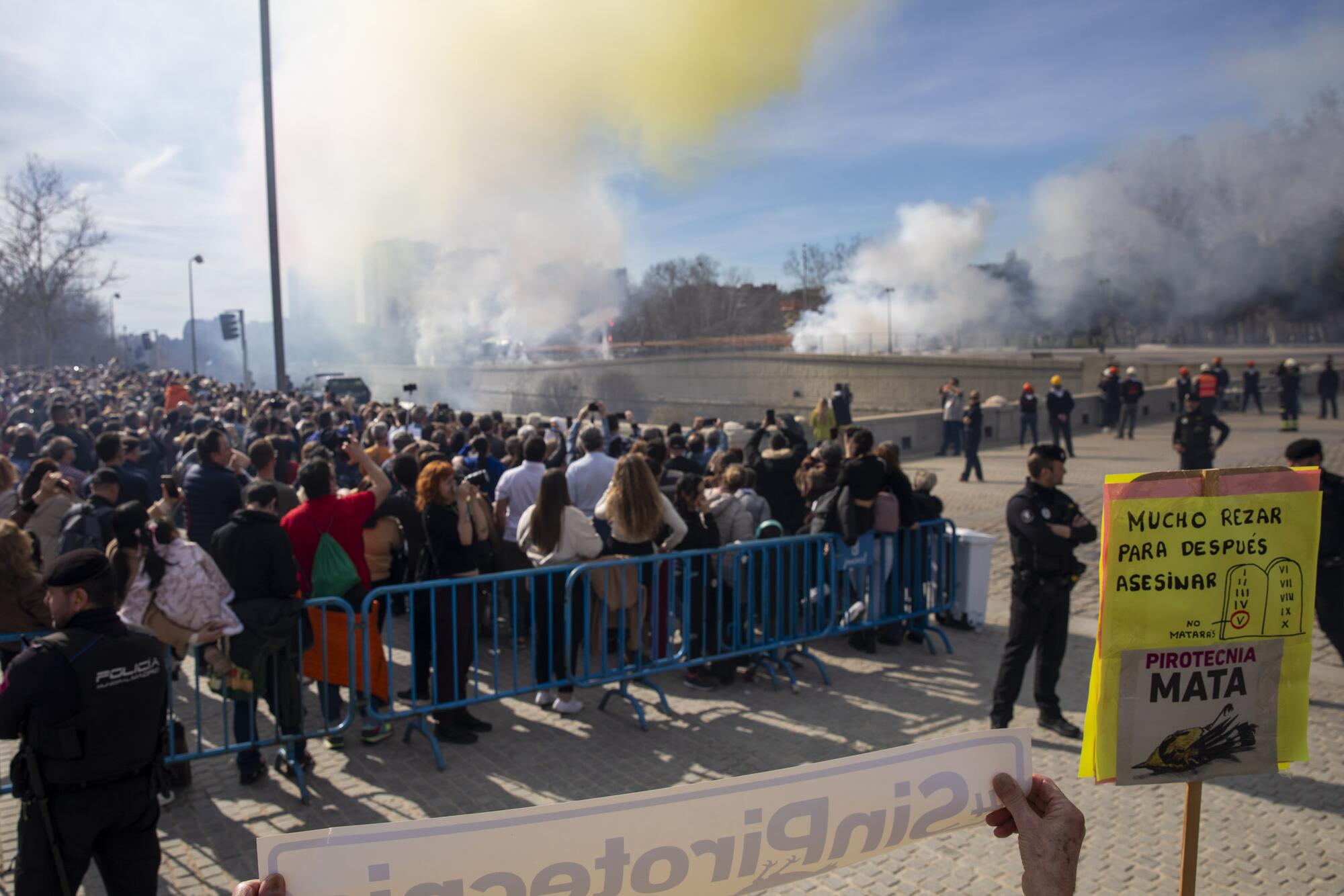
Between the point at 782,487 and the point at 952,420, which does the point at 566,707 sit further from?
the point at 952,420

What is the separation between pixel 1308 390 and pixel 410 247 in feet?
261

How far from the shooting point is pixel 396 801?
5039 millimetres

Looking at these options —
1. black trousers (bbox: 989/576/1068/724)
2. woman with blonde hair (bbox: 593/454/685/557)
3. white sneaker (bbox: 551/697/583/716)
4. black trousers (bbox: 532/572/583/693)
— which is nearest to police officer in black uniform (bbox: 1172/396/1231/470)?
black trousers (bbox: 989/576/1068/724)

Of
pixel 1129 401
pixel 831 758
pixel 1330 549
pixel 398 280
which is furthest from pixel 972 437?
pixel 398 280

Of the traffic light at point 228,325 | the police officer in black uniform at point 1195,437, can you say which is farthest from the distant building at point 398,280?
the police officer in black uniform at point 1195,437

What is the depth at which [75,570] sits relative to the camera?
10.7ft

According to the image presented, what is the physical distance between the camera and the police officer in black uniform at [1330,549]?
5.96 metres

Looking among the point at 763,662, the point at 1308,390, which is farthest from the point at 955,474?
the point at 1308,390

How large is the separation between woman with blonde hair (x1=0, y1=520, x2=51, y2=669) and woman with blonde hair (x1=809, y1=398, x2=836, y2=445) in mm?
13311

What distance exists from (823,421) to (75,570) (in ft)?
47.1

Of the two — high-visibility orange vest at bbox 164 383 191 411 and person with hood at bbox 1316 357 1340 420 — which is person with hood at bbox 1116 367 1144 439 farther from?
high-visibility orange vest at bbox 164 383 191 411

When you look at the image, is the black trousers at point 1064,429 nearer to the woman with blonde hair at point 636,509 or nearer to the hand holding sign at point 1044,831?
the woman with blonde hair at point 636,509

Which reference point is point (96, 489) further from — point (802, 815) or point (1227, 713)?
point (1227, 713)

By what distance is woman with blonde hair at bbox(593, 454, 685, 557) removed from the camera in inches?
249
